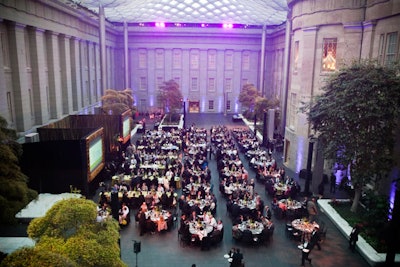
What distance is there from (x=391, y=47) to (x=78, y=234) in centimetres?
1759

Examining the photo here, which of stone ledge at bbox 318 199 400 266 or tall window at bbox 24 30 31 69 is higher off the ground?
tall window at bbox 24 30 31 69

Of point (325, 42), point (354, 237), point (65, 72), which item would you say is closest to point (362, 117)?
point (354, 237)

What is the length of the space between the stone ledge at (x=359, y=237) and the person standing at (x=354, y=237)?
158mm

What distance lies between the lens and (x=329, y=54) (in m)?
21.7

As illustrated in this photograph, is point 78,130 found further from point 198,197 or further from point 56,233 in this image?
point 56,233

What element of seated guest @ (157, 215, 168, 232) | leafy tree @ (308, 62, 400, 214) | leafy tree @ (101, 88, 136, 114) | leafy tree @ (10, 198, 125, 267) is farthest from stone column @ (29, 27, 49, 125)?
leafy tree @ (10, 198, 125, 267)

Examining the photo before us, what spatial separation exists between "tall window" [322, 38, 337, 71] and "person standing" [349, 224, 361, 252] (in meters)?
11.3

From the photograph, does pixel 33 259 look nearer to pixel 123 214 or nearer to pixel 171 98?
pixel 123 214

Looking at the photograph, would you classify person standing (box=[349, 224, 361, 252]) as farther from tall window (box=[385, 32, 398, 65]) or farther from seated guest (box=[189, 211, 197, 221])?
tall window (box=[385, 32, 398, 65])

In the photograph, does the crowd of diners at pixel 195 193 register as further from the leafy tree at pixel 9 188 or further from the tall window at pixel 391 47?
the tall window at pixel 391 47

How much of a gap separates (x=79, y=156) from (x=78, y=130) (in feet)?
11.1

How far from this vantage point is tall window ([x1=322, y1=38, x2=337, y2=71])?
70.7ft

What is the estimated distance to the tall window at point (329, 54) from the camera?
70.7 feet

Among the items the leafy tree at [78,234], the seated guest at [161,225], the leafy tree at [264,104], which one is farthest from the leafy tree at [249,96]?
the leafy tree at [78,234]
